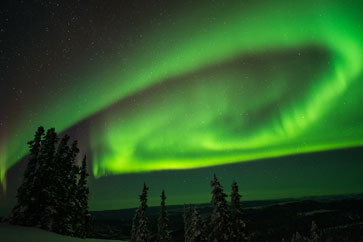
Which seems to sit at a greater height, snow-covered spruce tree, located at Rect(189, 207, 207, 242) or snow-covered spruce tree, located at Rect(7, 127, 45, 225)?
snow-covered spruce tree, located at Rect(7, 127, 45, 225)

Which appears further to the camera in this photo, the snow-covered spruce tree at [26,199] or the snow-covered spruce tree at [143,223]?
the snow-covered spruce tree at [143,223]

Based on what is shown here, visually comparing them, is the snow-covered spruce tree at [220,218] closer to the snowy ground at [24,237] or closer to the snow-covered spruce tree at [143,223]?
the snow-covered spruce tree at [143,223]

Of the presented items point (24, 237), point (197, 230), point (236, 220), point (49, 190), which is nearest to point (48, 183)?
point (49, 190)

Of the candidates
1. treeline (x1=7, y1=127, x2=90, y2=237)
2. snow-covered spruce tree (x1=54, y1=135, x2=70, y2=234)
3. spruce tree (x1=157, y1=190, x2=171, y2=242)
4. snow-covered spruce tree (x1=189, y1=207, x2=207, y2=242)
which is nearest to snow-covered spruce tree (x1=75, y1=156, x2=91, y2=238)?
treeline (x1=7, y1=127, x2=90, y2=237)

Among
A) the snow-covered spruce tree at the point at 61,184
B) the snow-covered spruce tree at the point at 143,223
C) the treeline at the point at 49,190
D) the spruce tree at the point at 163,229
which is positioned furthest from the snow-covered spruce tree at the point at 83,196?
the spruce tree at the point at 163,229

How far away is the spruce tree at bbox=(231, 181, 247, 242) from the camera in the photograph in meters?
28.1

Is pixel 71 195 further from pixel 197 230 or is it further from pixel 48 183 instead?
pixel 197 230

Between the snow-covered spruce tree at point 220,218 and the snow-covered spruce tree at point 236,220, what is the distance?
2.63 ft

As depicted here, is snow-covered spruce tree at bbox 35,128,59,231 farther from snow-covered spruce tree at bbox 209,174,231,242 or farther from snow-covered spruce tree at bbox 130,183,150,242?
snow-covered spruce tree at bbox 130,183,150,242

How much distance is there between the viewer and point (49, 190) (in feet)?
78.8

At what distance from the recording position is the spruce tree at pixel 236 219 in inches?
1105

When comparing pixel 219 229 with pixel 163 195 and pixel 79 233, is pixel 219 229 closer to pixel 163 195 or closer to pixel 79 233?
pixel 79 233

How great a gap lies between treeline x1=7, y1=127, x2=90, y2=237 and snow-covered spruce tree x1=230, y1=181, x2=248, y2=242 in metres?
18.5

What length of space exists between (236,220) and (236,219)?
0.41ft
